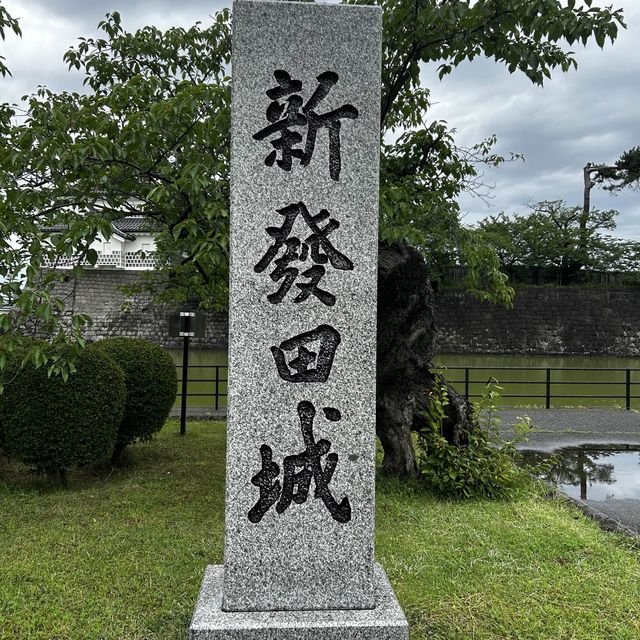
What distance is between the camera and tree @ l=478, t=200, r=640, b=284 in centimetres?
2958

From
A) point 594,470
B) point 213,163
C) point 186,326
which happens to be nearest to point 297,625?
point 213,163

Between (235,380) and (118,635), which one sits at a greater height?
(235,380)

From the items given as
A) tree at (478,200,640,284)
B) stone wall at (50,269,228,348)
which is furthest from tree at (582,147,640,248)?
stone wall at (50,269,228,348)

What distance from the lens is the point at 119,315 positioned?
2464 cm

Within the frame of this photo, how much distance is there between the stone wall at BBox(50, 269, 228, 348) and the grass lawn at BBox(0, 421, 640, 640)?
759 inches

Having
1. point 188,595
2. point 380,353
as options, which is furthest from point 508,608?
point 380,353

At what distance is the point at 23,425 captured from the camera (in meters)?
4.97

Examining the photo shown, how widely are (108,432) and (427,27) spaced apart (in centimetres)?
415

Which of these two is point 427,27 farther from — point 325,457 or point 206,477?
point 206,477

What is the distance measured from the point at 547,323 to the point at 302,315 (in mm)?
27502

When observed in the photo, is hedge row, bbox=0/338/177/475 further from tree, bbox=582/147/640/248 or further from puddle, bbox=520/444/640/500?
tree, bbox=582/147/640/248

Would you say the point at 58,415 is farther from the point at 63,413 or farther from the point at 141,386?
the point at 141,386

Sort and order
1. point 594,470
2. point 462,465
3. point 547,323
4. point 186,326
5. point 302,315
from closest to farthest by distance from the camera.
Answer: point 302,315
point 462,465
point 594,470
point 186,326
point 547,323

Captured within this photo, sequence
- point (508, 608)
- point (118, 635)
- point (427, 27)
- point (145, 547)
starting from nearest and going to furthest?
point (118, 635) < point (508, 608) < point (145, 547) < point (427, 27)
